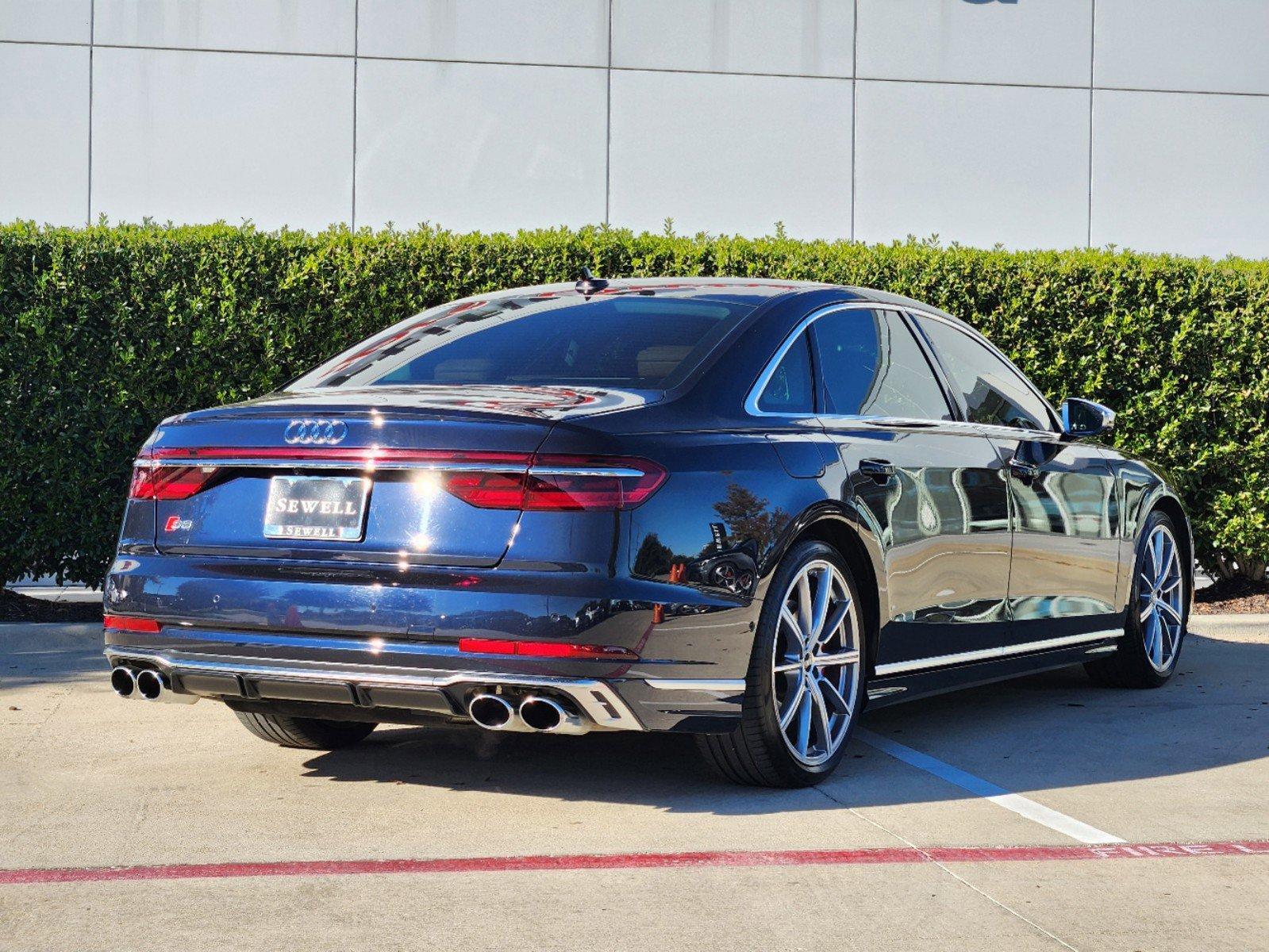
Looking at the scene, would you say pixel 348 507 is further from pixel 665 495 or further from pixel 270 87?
pixel 270 87

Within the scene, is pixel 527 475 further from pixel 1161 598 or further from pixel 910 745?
pixel 1161 598

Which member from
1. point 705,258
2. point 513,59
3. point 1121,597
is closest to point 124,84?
point 513,59

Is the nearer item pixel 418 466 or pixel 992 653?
pixel 418 466

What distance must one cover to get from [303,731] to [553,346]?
1.63m

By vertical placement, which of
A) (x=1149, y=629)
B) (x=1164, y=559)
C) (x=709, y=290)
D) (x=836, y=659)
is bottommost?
(x=1149, y=629)

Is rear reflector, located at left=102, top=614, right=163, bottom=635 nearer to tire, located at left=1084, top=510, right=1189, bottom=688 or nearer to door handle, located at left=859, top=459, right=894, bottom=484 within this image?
door handle, located at left=859, top=459, right=894, bottom=484

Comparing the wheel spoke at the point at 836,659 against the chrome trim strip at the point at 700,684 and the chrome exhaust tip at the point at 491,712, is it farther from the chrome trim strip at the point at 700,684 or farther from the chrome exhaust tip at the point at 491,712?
the chrome exhaust tip at the point at 491,712

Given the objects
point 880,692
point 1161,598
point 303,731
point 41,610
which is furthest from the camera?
point 41,610

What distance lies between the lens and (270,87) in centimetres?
1356

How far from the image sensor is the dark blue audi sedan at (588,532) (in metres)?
4.65

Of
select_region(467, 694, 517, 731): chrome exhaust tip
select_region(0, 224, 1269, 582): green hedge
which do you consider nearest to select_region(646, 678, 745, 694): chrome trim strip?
select_region(467, 694, 517, 731): chrome exhaust tip

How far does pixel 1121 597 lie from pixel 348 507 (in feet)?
12.9

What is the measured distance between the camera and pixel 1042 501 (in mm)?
6664

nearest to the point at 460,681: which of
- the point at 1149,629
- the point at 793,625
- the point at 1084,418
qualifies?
the point at 793,625
